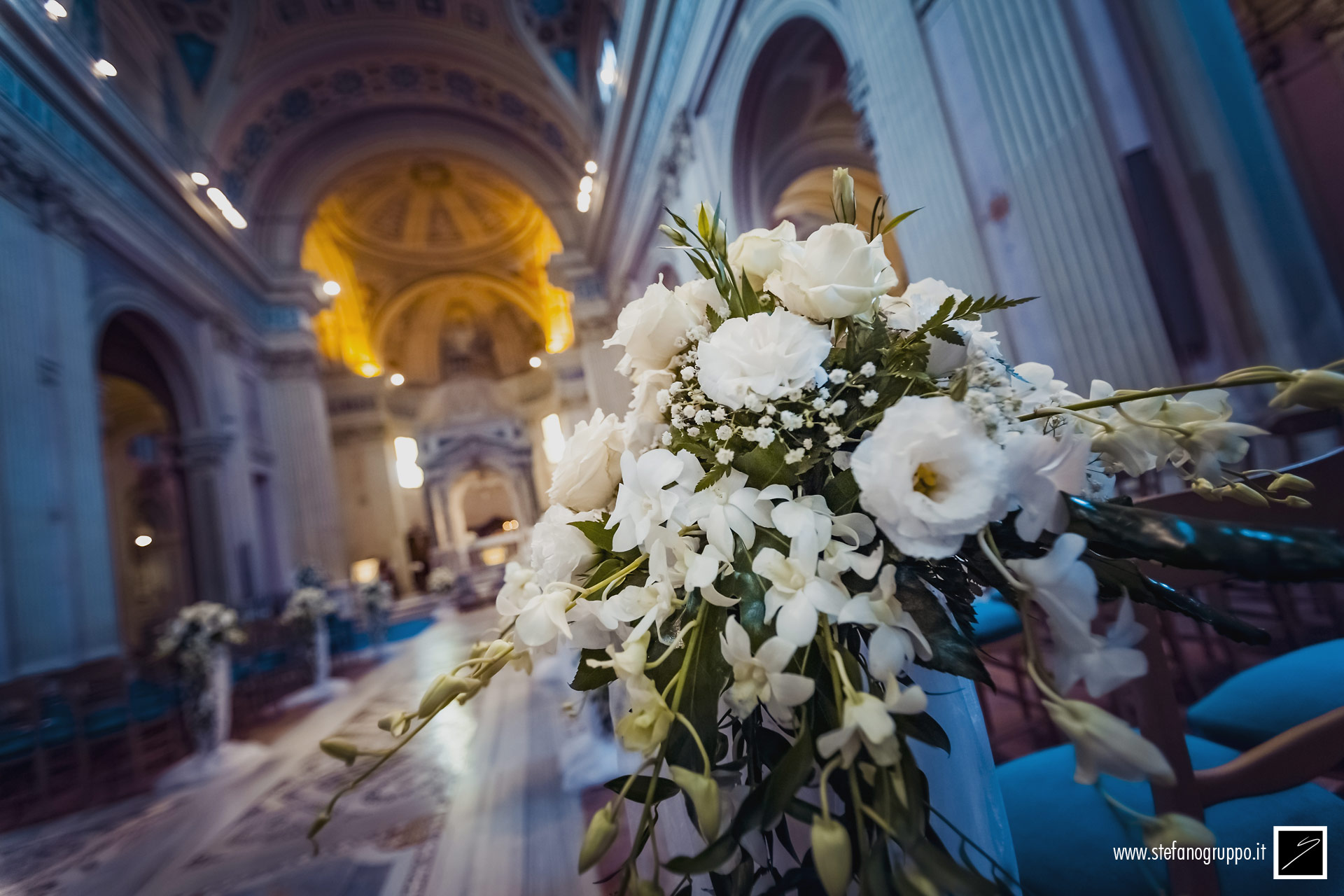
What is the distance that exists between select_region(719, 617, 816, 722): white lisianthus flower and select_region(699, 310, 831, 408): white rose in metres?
0.18

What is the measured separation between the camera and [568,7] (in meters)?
9.75

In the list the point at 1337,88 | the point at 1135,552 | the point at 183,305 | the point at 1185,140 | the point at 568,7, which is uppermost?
the point at 568,7

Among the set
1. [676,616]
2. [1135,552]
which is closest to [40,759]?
[676,616]

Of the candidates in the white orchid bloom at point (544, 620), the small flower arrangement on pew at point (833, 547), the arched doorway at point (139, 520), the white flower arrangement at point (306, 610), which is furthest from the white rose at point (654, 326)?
the arched doorway at point (139, 520)

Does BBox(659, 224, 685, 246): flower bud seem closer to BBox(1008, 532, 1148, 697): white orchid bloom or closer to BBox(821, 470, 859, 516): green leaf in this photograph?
BBox(821, 470, 859, 516): green leaf

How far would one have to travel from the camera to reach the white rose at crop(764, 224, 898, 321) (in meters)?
0.48

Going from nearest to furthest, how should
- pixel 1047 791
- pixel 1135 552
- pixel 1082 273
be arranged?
pixel 1135 552 → pixel 1047 791 → pixel 1082 273

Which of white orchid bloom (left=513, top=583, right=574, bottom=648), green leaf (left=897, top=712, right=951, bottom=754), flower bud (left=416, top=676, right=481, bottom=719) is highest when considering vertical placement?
white orchid bloom (left=513, top=583, right=574, bottom=648)

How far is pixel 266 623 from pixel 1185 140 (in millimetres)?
8938

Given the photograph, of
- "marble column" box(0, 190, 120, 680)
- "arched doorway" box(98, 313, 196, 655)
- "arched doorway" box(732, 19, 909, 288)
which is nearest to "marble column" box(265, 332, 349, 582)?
"arched doorway" box(98, 313, 196, 655)

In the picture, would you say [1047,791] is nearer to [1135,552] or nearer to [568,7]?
[1135,552]

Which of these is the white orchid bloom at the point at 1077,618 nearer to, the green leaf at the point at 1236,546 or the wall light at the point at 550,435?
the green leaf at the point at 1236,546

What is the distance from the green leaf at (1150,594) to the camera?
440 mm

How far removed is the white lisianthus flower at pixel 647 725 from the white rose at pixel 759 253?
15.5 inches
